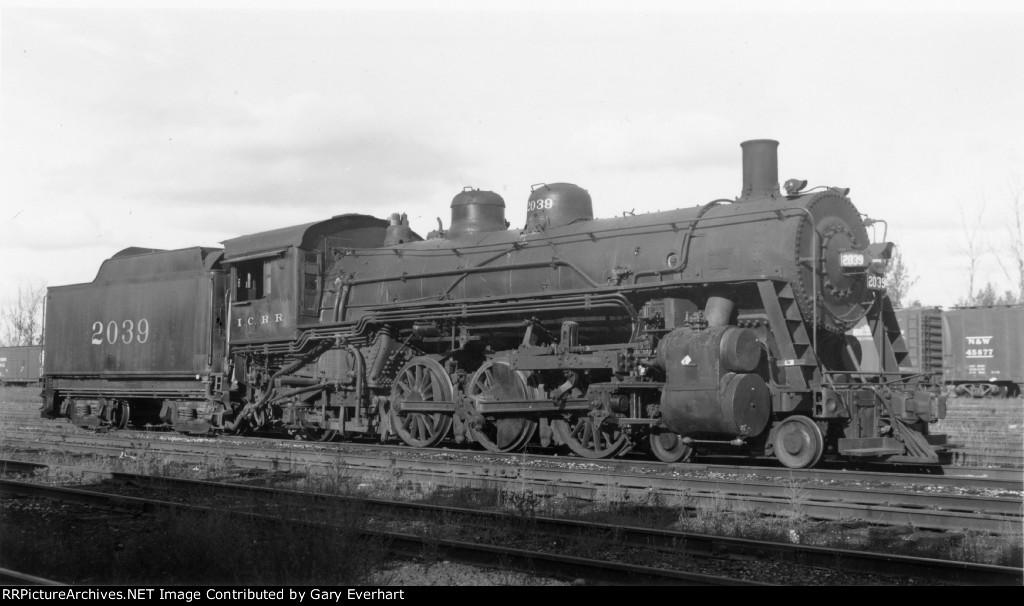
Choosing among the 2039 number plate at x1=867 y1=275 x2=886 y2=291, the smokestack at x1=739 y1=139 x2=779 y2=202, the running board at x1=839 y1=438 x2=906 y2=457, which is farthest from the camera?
the smokestack at x1=739 y1=139 x2=779 y2=202

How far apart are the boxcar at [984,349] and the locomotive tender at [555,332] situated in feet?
65.4

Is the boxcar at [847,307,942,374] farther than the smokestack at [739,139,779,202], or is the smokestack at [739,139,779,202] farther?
the boxcar at [847,307,942,374]

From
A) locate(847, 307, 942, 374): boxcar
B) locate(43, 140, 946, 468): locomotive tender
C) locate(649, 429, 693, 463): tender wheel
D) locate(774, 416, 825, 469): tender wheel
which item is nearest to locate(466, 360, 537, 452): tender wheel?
locate(43, 140, 946, 468): locomotive tender

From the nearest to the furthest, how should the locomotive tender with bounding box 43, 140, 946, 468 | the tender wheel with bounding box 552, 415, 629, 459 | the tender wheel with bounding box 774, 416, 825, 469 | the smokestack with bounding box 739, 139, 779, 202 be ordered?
the tender wheel with bounding box 774, 416, 825, 469 < the locomotive tender with bounding box 43, 140, 946, 468 < the smokestack with bounding box 739, 139, 779, 202 < the tender wheel with bounding box 552, 415, 629, 459

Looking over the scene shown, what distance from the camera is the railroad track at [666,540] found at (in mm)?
5945

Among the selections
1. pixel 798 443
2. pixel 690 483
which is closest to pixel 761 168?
pixel 798 443

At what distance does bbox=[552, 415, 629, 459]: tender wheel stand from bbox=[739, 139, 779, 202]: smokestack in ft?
11.5

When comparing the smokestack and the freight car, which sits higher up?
the smokestack

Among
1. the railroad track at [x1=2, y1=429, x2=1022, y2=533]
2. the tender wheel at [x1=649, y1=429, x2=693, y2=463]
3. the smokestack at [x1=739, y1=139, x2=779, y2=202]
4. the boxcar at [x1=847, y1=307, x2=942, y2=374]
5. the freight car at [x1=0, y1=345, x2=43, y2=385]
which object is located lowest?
the railroad track at [x1=2, y1=429, x2=1022, y2=533]

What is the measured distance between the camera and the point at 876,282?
38.2ft

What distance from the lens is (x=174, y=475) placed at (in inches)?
469

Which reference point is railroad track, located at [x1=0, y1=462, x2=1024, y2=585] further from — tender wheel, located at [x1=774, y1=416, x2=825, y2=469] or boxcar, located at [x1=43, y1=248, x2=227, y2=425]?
boxcar, located at [x1=43, y1=248, x2=227, y2=425]

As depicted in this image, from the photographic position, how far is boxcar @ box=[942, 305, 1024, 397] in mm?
29281
